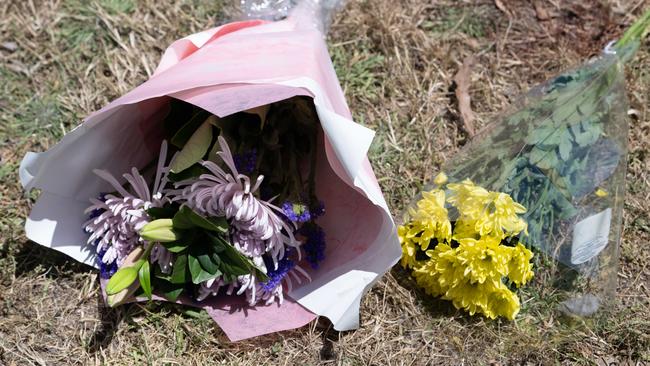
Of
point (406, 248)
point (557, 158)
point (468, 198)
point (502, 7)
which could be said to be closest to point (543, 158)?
point (557, 158)

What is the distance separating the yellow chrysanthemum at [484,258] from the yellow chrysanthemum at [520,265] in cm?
3

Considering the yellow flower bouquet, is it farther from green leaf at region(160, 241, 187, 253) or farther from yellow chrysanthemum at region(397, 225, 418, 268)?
green leaf at region(160, 241, 187, 253)

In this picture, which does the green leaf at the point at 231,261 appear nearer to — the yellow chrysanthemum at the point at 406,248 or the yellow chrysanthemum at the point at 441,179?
the yellow chrysanthemum at the point at 406,248

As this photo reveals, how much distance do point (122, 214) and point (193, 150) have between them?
0.19m

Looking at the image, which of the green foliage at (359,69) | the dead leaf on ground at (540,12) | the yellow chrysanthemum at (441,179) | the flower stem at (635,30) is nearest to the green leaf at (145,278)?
the yellow chrysanthemum at (441,179)

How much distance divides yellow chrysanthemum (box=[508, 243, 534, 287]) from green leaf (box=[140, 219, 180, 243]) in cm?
62

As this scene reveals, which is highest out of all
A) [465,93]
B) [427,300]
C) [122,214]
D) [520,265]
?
[122,214]

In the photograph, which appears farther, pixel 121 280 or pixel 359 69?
pixel 359 69

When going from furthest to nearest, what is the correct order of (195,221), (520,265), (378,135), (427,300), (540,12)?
(540,12)
(378,135)
(427,300)
(520,265)
(195,221)

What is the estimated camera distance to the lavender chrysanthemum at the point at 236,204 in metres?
1.24

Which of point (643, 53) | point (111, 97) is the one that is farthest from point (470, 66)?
point (111, 97)

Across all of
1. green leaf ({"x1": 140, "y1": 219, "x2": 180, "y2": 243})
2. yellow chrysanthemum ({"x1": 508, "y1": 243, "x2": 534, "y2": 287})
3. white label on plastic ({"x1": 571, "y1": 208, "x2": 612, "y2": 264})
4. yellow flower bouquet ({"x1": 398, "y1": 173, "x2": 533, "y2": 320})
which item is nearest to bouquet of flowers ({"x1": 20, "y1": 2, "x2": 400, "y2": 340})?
green leaf ({"x1": 140, "y1": 219, "x2": 180, "y2": 243})

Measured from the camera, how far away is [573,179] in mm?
1384

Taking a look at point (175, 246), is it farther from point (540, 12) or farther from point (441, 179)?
point (540, 12)
